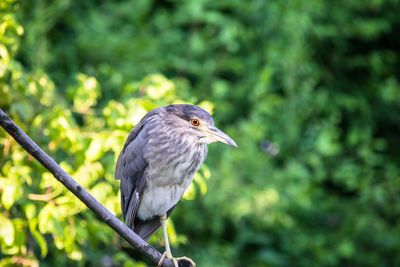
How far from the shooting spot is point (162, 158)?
4.09 metres

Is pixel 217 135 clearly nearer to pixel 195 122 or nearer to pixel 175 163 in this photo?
pixel 195 122

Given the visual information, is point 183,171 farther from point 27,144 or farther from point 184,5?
point 184,5

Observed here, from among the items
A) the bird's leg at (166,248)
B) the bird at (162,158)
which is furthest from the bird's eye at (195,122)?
the bird's leg at (166,248)

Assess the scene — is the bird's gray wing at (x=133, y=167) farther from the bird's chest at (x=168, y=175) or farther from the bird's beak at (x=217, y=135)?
the bird's beak at (x=217, y=135)

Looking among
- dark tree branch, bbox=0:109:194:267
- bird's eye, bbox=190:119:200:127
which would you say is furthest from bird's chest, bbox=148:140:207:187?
dark tree branch, bbox=0:109:194:267

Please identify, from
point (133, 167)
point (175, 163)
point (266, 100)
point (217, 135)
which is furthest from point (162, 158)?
point (266, 100)

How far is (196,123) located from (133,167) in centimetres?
47

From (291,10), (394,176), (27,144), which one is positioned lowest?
(27,144)

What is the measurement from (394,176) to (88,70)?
10.8ft

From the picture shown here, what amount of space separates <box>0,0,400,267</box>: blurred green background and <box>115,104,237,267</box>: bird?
0.87 m

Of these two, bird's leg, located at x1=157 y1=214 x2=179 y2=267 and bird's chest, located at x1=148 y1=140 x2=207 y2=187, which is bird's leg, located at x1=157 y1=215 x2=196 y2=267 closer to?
bird's leg, located at x1=157 y1=214 x2=179 y2=267

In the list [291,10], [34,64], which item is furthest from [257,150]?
[34,64]

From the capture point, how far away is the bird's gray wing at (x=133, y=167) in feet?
13.6

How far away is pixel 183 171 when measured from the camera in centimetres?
405
